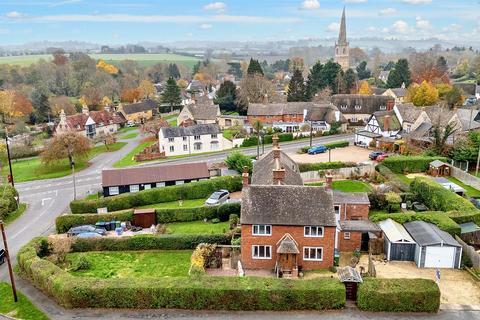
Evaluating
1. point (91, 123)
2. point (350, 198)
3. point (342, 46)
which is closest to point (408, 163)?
point (350, 198)

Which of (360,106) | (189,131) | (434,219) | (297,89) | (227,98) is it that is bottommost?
(434,219)

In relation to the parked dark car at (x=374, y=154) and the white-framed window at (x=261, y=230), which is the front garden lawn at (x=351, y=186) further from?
the white-framed window at (x=261, y=230)

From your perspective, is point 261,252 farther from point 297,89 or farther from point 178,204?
point 297,89

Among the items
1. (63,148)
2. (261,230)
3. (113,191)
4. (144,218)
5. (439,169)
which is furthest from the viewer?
(63,148)

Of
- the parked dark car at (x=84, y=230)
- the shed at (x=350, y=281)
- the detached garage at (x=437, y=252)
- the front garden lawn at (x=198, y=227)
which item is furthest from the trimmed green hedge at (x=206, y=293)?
the parked dark car at (x=84, y=230)

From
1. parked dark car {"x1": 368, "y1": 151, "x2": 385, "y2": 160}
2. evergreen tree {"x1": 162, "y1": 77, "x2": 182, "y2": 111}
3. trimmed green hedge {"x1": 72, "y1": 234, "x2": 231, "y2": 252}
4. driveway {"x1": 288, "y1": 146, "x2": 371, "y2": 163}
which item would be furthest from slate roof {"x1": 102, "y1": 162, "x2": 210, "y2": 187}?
evergreen tree {"x1": 162, "y1": 77, "x2": 182, "y2": 111}

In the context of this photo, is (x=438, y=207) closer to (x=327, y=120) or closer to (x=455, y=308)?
(x=455, y=308)
